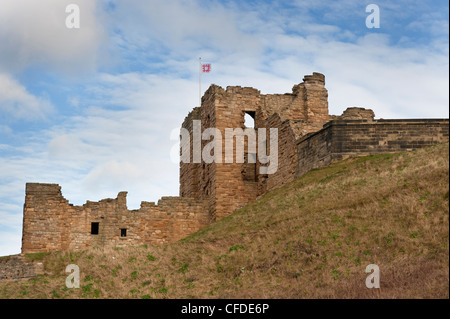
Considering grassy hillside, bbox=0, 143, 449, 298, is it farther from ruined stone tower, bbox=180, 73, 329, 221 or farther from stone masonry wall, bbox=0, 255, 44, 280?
ruined stone tower, bbox=180, 73, 329, 221

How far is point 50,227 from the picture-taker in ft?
113

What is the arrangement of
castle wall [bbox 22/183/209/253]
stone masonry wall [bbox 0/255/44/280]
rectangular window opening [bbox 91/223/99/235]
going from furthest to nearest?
rectangular window opening [bbox 91/223/99/235]
castle wall [bbox 22/183/209/253]
stone masonry wall [bbox 0/255/44/280]

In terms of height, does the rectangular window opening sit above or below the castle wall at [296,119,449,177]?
below

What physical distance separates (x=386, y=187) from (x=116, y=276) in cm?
895

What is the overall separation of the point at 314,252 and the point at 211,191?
616 inches

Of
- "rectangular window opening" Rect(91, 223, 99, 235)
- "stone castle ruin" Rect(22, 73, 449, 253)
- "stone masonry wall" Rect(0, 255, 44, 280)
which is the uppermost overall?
"stone castle ruin" Rect(22, 73, 449, 253)

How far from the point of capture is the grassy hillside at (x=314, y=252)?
719 inches

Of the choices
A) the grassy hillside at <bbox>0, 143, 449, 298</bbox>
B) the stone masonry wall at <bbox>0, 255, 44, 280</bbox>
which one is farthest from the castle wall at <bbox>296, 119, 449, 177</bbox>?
the stone masonry wall at <bbox>0, 255, 44, 280</bbox>

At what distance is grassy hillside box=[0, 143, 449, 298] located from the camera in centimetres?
1827

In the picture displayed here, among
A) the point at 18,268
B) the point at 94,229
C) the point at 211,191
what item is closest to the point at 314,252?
the point at 18,268

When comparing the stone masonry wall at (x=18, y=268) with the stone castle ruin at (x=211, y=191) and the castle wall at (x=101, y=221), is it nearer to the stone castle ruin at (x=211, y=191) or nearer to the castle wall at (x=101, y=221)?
the castle wall at (x=101, y=221)

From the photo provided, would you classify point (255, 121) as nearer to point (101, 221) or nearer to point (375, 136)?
point (375, 136)
